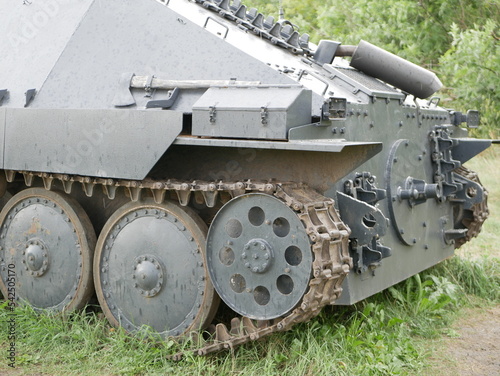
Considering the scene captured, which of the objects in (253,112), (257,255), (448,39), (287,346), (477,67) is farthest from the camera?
(448,39)

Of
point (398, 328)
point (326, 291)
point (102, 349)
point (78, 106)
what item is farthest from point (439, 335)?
point (78, 106)

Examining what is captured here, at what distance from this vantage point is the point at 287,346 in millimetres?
5219

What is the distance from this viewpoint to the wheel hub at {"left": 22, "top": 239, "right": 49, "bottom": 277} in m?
5.88

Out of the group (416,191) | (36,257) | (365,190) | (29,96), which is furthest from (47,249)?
(416,191)

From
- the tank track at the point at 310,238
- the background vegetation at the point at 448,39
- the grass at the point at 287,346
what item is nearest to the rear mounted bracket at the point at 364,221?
the tank track at the point at 310,238

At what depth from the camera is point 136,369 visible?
5.06m

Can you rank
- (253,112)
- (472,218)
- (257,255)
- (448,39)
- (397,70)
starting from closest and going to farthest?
(253,112) < (257,255) < (397,70) < (472,218) < (448,39)

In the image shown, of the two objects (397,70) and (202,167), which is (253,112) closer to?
(202,167)

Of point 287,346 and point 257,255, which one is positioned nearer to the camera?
point 257,255

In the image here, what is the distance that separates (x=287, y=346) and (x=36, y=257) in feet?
6.86

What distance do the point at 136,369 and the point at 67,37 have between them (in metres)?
2.69

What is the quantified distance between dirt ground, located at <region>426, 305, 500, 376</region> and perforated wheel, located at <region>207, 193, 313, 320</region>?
130cm

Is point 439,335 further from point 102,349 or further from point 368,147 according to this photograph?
point 102,349

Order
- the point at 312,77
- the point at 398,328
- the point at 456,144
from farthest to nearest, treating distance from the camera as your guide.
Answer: the point at 456,144 → the point at 398,328 → the point at 312,77
